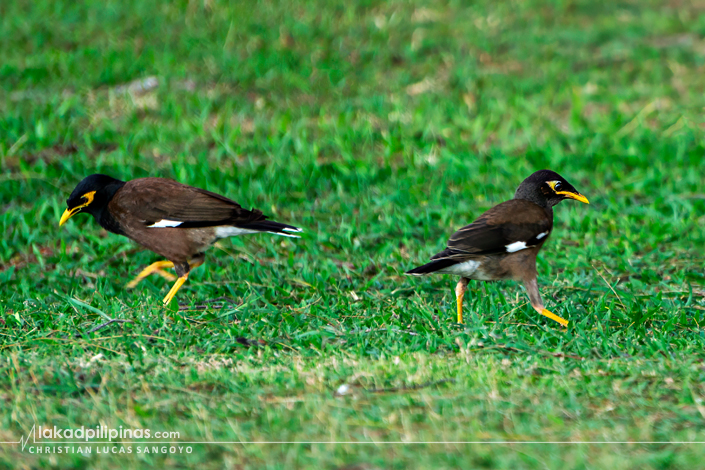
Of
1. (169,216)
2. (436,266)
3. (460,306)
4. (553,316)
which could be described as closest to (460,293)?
(460,306)

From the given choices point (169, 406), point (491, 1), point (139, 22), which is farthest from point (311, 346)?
point (491, 1)

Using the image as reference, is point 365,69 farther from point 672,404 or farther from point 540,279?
point 672,404

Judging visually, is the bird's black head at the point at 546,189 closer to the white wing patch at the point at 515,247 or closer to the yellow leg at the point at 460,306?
the white wing patch at the point at 515,247

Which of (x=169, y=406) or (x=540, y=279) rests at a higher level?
(x=169, y=406)

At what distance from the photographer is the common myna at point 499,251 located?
5.75 metres

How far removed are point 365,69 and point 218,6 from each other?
2.77m

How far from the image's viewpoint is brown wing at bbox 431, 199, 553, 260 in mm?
5777

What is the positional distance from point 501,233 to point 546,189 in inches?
28.8

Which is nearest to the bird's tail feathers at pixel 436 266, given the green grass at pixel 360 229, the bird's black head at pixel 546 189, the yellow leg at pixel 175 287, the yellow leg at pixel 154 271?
the green grass at pixel 360 229

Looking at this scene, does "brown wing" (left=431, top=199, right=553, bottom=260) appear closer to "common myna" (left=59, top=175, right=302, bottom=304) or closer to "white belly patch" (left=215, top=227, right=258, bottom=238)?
"common myna" (left=59, top=175, right=302, bottom=304)

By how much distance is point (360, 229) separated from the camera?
7867mm

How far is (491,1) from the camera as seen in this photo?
13609 millimetres

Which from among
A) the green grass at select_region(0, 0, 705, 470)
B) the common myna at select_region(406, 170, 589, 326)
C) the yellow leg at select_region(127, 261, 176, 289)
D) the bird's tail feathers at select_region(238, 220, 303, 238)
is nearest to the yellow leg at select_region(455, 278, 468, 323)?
the common myna at select_region(406, 170, 589, 326)

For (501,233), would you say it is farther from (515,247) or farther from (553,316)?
(553,316)
